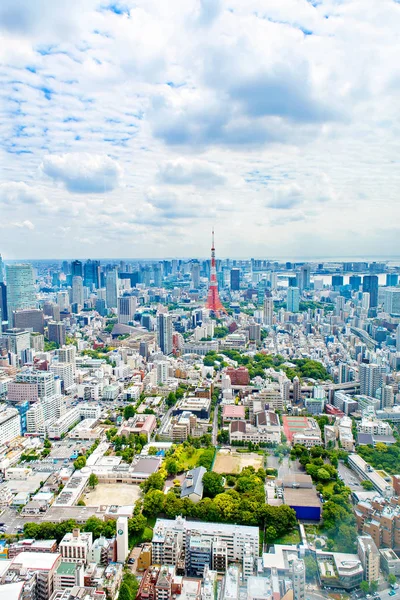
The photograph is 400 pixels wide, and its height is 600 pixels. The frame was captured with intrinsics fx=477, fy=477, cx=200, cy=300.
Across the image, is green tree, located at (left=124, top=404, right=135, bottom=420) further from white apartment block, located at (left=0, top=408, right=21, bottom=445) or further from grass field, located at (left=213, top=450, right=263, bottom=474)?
grass field, located at (left=213, top=450, right=263, bottom=474)

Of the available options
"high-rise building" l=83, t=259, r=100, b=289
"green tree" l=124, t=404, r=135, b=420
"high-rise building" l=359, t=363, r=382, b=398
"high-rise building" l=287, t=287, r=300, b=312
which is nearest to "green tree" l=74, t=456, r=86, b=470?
"green tree" l=124, t=404, r=135, b=420

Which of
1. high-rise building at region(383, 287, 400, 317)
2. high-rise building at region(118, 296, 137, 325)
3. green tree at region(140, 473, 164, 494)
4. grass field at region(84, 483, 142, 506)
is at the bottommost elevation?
grass field at region(84, 483, 142, 506)

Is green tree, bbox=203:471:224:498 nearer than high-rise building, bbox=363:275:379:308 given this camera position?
Yes

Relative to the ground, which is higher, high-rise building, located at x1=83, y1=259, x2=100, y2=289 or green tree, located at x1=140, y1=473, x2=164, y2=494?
high-rise building, located at x1=83, y1=259, x2=100, y2=289

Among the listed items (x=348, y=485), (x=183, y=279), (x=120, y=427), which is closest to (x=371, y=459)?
→ (x=348, y=485)

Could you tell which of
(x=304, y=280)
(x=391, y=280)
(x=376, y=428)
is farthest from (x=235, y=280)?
(x=376, y=428)

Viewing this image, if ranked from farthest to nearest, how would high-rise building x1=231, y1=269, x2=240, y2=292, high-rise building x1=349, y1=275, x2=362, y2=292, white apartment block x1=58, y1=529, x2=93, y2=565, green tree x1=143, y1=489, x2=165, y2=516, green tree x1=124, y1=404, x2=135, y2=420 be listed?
high-rise building x1=231, y1=269, x2=240, y2=292 < high-rise building x1=349, y1=275, x2=362, y2=292 < green tree x1=124, y1=404, x2=135, y2=420 < green tree x1=143, y1=489, x2=165, y2=516 < white apartment block x1=58, y1=529, x2=93, y2=565

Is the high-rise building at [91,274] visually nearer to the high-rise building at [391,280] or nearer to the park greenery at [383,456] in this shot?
the high-rise building at [391,280]

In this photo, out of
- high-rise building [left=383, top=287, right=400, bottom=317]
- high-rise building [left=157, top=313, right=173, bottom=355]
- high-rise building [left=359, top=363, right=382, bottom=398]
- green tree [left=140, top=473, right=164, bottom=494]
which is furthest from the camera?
high-rise building [left=383, top=287, right=400, bottom=317]
